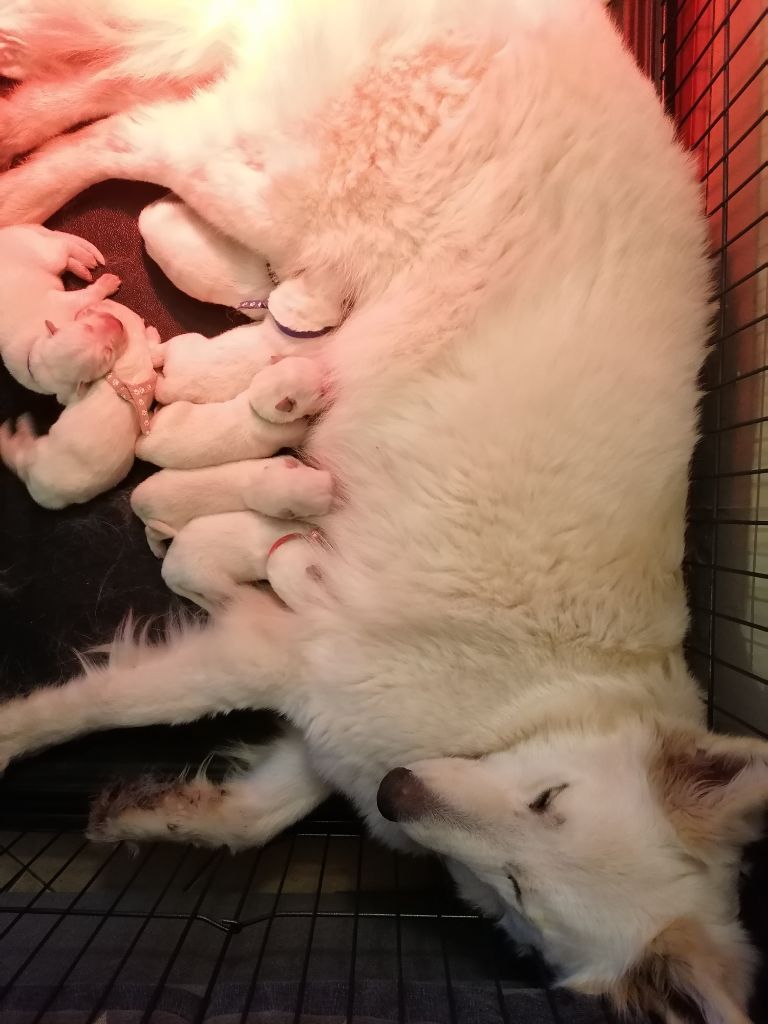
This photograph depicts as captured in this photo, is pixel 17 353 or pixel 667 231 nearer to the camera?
pixel 667 231

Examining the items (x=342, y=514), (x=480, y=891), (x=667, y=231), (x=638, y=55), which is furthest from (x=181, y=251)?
(x=480, y=891)

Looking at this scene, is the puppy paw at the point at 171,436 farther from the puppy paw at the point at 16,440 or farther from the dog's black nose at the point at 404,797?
the dog's black nose at the point at 404,797

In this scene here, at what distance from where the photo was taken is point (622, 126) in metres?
1.93

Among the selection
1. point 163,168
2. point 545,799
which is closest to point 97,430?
point 163,168

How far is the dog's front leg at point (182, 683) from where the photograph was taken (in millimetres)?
2004

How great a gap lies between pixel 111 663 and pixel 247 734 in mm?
558

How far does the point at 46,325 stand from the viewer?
2.22 metres

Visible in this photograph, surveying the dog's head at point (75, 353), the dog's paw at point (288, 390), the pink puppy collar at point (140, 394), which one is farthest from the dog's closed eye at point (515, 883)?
the dog's head at point (75, 353)

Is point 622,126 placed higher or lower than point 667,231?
higher

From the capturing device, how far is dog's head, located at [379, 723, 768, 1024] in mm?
1620

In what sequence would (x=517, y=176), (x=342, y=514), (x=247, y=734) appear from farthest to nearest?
(x=247, y=734)
(x=342, y=514)
(x=517, y=176)

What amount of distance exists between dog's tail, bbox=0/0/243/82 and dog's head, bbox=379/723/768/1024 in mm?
2141

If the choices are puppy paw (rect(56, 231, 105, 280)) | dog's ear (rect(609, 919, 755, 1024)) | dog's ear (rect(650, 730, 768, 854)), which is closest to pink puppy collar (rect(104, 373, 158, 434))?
puppy paw (rect(56, 231, 105, 280))

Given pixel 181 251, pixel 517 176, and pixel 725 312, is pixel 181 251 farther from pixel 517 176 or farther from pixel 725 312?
pixel 725 312
